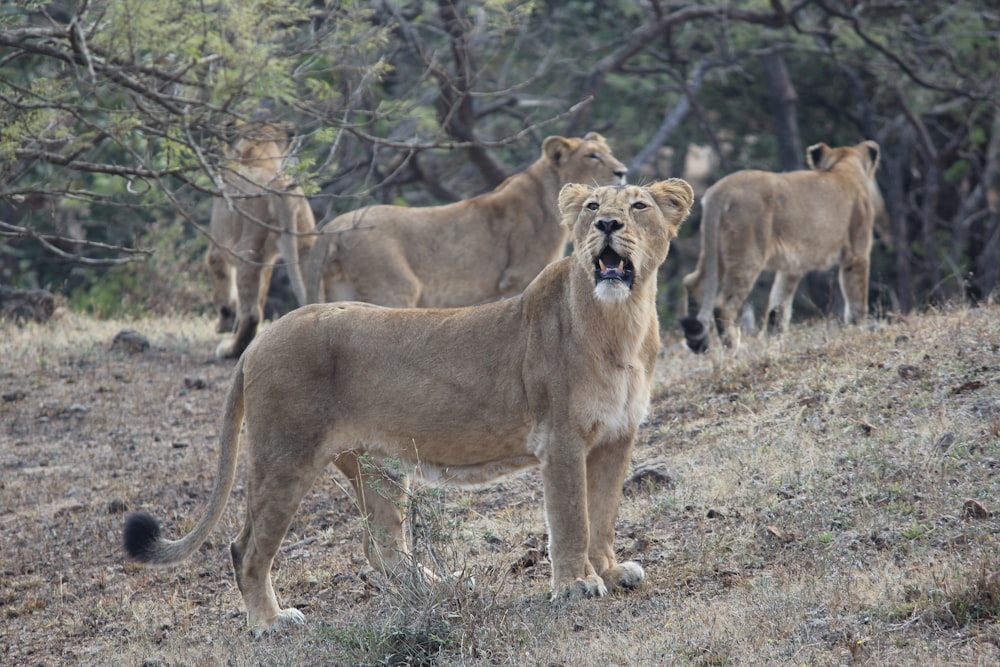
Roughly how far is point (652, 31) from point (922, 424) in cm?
900

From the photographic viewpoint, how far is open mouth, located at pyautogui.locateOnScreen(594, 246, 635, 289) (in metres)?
5.23

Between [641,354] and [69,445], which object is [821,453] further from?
[69,445]

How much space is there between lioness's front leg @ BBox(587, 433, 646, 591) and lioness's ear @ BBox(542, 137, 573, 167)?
4.77 meters

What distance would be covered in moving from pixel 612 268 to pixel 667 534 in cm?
143

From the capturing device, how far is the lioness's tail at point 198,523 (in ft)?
18.0

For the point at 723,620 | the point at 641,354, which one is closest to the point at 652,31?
the point at 641,354

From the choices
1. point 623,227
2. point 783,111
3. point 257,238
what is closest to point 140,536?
point 623,227

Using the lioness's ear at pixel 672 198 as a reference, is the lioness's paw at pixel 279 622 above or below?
below

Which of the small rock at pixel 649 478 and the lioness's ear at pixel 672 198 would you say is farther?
the small rock at pixel 649 478

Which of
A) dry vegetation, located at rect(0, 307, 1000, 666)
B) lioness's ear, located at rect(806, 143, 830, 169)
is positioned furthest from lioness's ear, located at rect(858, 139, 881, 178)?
dry vegetation, located at rect(0, 307, 1000, 666)

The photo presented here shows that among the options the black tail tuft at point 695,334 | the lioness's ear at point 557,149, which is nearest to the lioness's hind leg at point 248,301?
the lioness's ear at point 557,149

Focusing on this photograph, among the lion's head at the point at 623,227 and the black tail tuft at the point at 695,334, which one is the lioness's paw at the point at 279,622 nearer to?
the lion's head at the point at 623,227

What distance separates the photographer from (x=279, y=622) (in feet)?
18.2

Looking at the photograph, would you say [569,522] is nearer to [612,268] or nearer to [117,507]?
[612,268]
